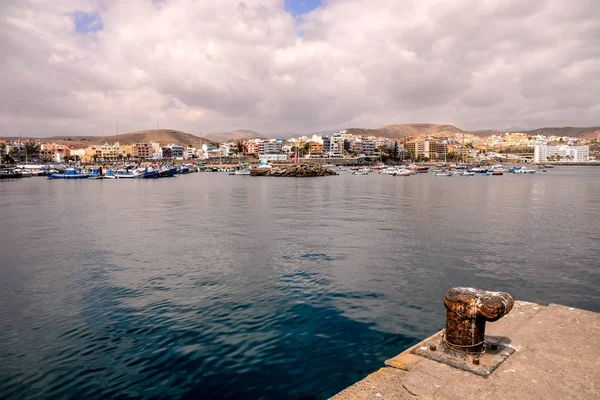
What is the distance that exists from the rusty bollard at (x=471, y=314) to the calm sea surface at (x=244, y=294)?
7.05 feet

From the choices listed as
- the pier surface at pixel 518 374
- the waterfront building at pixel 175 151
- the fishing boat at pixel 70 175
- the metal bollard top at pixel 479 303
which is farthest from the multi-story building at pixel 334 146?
the metal bollard top at pixel 479 303

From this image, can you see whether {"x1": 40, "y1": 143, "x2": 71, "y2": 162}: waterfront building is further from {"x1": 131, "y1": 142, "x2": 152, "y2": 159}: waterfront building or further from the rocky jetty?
the rocky jetty

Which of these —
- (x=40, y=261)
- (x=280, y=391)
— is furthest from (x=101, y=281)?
(x=280, y=391)

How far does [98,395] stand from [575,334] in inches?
292

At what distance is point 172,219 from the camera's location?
25.0 meters

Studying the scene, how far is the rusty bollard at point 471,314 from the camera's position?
490 cm

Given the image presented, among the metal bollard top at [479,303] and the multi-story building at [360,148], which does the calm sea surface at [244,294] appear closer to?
the metal bollard top at [479,303]

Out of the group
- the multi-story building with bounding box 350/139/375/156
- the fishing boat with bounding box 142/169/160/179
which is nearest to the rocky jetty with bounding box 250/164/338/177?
the fishing boat with bounding box 142/169/160/179

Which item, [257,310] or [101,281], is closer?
[257,310]

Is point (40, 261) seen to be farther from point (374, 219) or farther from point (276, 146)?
point (276, 146)

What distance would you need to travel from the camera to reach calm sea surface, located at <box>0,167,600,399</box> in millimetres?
6793

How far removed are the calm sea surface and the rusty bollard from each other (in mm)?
2148

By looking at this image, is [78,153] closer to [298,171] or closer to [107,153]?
[107,153]

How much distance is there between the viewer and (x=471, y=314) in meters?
5.03
